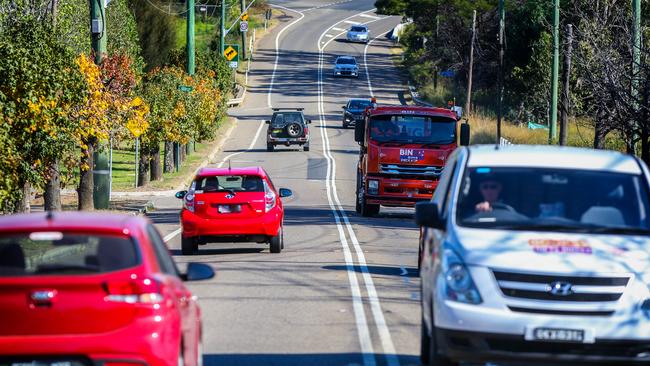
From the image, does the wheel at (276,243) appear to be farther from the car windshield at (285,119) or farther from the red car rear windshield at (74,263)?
the car windshield at (285,119)

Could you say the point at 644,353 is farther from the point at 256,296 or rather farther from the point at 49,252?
the point at 256,296

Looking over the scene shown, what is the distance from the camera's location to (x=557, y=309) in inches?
358

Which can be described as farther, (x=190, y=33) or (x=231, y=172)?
(x=190, y=33)

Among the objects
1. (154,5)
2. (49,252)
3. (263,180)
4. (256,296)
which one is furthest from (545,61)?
(49,252)

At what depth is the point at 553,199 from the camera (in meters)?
10.2

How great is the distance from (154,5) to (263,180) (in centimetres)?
4068

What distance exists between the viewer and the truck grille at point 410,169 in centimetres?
2819

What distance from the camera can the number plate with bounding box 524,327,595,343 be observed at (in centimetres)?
898

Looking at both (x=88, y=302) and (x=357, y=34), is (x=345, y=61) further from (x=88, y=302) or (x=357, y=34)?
(x=88, y=302)

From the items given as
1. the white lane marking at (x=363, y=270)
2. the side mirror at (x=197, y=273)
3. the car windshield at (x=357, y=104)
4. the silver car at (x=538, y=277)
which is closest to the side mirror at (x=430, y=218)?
the silver car at (x=538, y=277)

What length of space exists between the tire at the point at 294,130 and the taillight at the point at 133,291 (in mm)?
45153

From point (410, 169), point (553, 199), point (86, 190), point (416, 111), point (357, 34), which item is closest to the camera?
point (553, 199)

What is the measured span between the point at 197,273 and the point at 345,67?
255 feet

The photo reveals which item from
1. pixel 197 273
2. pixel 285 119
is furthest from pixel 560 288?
pixel 285 119
